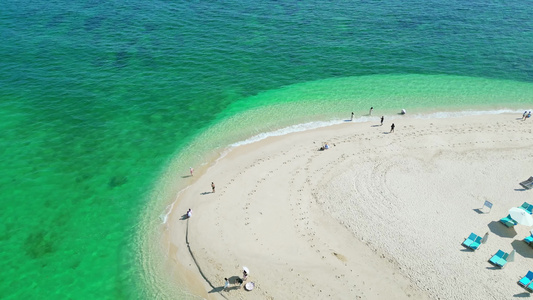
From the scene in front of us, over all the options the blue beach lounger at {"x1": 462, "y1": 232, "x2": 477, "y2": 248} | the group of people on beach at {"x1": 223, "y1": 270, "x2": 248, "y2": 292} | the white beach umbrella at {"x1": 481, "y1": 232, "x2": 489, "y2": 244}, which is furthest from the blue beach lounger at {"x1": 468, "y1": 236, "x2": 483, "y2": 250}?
→ the group of people on beach at {"x1": 223, "y1": 270, "x2": 248, "y2": 292}

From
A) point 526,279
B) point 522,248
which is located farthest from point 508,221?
point 526,279

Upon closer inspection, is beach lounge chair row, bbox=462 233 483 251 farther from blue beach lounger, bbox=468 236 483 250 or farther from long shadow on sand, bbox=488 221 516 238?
long shadow on sand, bbox=488 221 516 238

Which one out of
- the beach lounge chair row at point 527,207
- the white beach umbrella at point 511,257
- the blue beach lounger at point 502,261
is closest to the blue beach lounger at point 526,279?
the white beach umbrella at point 511,257

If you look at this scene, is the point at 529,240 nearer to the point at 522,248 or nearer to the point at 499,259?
the point at 522,248

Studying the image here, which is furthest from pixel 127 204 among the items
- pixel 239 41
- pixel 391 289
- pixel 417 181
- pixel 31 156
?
pixel 239 41

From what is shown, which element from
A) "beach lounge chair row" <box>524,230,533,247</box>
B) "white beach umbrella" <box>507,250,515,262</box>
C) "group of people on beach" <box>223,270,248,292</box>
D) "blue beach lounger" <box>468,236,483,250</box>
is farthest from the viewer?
"beach lounge chair row" <box>524,230,533,247</box>

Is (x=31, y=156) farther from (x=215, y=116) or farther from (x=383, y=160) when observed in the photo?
(x=383, y=160)
